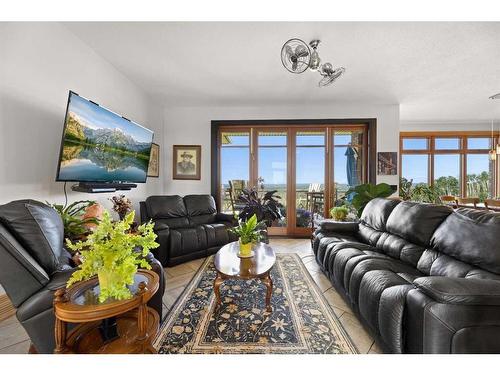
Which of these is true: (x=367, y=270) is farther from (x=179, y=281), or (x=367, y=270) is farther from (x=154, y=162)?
(x=154, y=162)

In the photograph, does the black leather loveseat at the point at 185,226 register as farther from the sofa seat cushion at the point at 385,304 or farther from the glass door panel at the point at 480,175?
the glass door panel at the point at 480,175

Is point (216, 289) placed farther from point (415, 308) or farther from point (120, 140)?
point (120, 140)

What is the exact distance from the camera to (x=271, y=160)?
4.56 m

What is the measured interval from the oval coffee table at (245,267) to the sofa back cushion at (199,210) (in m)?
1.53

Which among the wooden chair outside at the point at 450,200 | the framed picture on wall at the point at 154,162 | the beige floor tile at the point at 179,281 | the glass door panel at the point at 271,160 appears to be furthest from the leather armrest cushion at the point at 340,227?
the wooden chair outside at the point at 450,200

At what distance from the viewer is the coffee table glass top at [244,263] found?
70.9 inches

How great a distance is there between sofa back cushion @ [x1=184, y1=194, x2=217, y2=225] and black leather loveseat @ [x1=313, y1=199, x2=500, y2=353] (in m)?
2.05

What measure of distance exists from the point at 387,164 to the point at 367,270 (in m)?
3.52

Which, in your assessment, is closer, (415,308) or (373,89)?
(415,308)

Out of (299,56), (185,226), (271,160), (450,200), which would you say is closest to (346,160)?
(271,160)

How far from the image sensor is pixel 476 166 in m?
5.79

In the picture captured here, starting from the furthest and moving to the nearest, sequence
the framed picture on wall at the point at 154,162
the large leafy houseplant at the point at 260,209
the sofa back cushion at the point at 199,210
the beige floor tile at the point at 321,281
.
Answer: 1. the framed picture on wall at the point at 154,162
2. the sofa back cushion at the point at 199,210
3. the large leafy houseplant at the point at 260,209
4. the beige floor tile at the point at 321,281

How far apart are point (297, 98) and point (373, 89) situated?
1.30 meters
